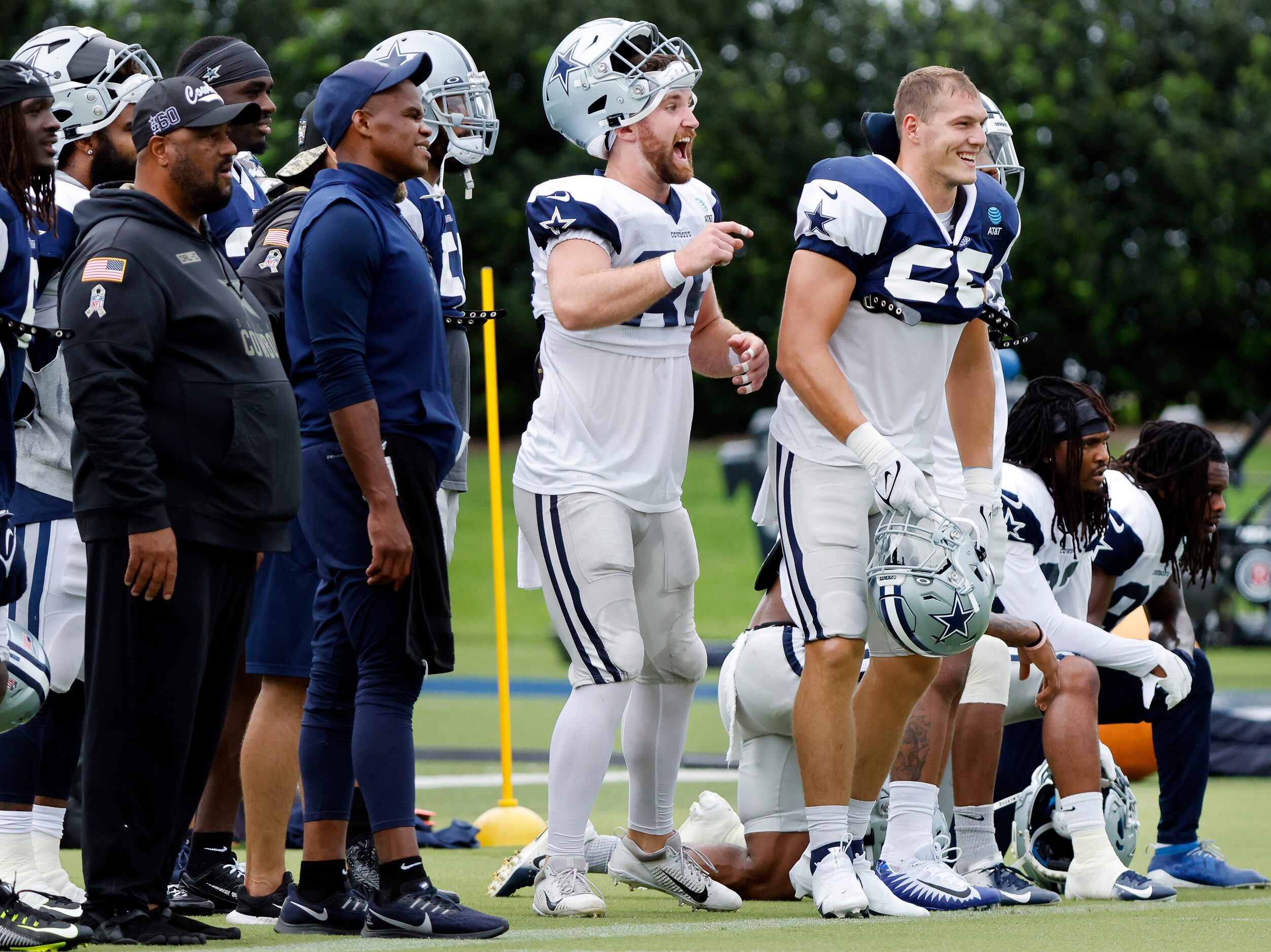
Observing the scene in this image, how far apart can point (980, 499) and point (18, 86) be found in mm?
2555

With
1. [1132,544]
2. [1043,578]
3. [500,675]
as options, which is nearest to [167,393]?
[1043,578]

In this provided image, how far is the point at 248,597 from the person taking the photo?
411 cm

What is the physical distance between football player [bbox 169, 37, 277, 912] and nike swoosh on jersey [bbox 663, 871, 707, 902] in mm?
1112

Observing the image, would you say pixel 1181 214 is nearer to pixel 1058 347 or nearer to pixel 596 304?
pixel 1058 347

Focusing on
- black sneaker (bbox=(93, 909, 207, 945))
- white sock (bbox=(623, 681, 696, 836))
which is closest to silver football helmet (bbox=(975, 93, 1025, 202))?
white sock (bbox=(623, 681, 696, 836))

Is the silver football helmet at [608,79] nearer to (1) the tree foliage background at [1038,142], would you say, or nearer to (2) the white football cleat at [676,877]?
(2) the white football cleat at [676,877]

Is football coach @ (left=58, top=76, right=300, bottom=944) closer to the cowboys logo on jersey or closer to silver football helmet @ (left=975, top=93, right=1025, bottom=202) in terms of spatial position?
the cowboys logo on jersey

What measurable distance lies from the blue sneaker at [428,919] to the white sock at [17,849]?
86 centimetres

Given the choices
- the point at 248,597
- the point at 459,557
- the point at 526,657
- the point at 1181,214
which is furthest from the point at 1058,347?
the point at 248,597

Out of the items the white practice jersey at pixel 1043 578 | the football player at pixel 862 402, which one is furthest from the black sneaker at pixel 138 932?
the white practice jersey at pixel 1043 578

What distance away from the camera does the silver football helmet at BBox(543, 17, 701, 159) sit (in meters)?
4.82

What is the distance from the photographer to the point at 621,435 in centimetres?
469

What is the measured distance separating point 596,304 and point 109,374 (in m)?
1.23

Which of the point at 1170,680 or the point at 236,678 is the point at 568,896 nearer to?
the point at 236,678
